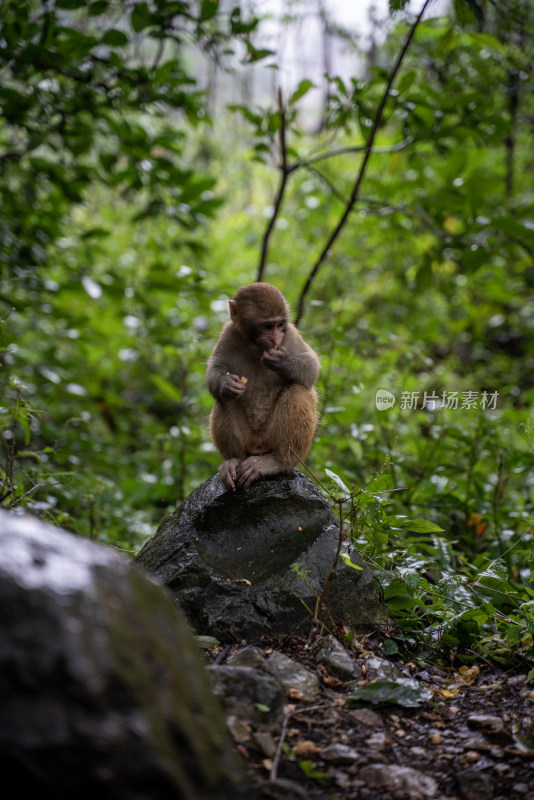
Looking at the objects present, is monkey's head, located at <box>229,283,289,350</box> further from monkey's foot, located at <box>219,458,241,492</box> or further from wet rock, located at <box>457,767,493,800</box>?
wet rock, located at <box>457,767,493,800</box>

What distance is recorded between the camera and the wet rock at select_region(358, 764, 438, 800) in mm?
2305

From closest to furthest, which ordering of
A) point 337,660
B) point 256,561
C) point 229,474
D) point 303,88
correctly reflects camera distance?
point 337,660 → point 256,561 → point 229,474 → point 303,88

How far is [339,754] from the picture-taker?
2.46 m

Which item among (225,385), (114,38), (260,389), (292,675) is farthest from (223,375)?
(114,38)

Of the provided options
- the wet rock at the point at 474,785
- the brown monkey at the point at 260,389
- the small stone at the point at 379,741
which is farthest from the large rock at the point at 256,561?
the wet rock at the point at 474,785

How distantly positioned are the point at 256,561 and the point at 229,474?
0.58 m

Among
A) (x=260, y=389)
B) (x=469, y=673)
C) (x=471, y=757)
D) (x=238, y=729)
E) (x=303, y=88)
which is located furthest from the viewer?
(x=303, y=88)

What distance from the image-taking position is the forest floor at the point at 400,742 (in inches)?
91.1

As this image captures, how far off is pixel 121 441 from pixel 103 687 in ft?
22.5

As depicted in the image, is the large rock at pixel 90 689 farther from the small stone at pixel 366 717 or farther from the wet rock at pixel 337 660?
the wet rock at pixel 337 660

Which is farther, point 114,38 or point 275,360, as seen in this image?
point 114,38

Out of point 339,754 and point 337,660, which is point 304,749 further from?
point 337,660

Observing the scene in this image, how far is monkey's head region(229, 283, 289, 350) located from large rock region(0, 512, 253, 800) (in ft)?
8.37

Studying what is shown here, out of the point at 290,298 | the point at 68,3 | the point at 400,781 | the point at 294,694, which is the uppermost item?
the point at 290,298
